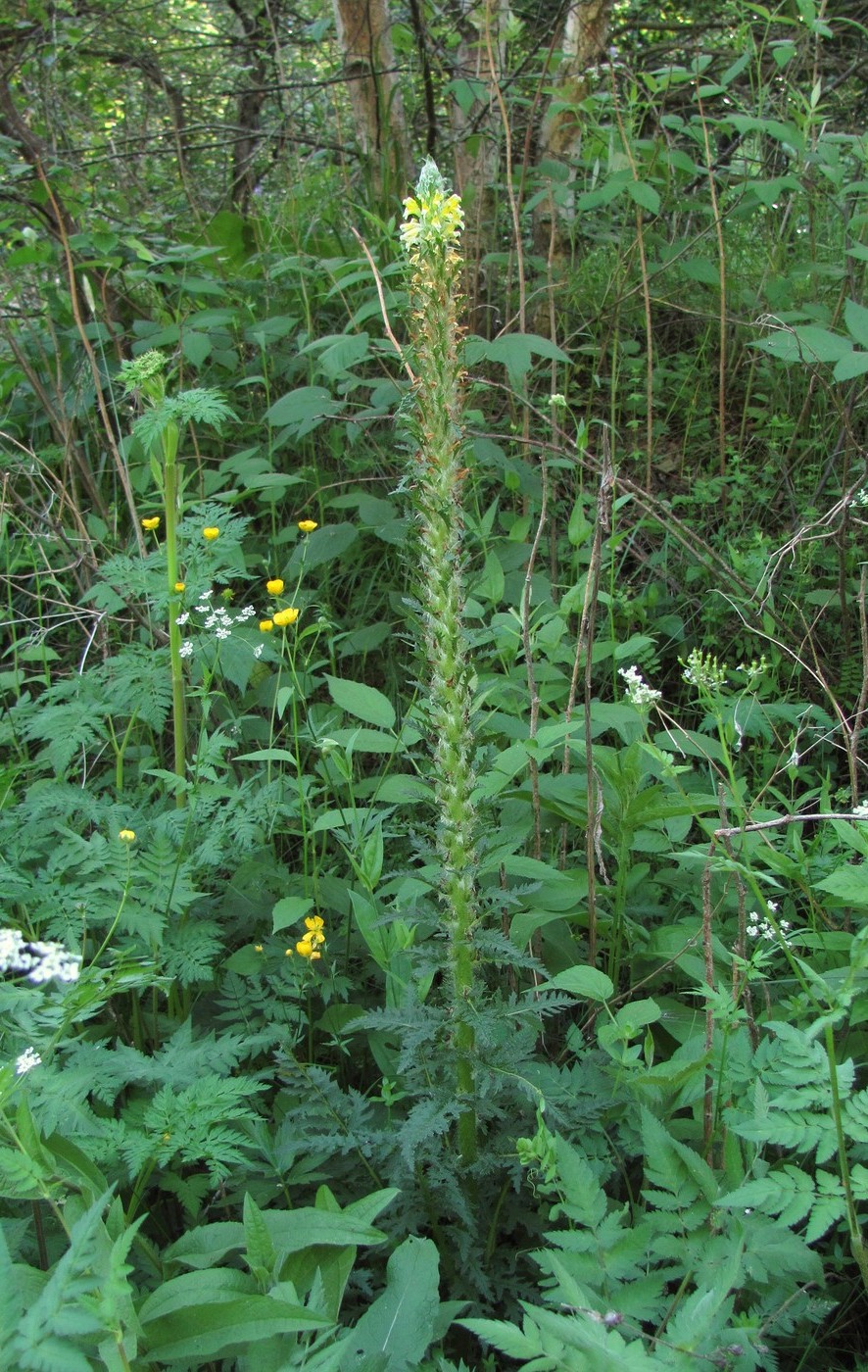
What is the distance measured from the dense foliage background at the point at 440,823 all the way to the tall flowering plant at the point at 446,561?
0.04 ft

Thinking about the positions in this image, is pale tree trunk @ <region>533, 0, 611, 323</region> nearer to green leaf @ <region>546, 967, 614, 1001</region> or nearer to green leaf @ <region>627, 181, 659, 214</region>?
green leaf @ <region>627, 181, 659, 214</region>

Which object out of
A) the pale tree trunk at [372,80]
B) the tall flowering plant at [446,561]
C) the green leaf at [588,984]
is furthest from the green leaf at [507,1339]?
the pale tree trunk at [372,80]

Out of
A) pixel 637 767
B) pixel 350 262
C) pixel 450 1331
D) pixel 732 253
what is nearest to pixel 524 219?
pixel 732 253

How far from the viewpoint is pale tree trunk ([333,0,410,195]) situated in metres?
4.28

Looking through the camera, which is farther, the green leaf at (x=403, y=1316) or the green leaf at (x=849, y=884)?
the green leaf at (x=849, y=884)

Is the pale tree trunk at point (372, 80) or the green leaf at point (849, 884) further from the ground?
the pale tree trunk at point (372, 80)

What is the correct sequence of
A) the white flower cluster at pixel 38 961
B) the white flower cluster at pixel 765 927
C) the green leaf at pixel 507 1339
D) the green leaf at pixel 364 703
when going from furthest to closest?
the green leaf at pixel 364 703 < the white flower cluster at pixel 765 927 < the white flower cluster at pixel 38 961 < the green leaf at pixel 507 1339

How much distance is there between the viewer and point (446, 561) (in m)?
1.52

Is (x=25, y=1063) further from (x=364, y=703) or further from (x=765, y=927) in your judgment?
(x=765, y=927)

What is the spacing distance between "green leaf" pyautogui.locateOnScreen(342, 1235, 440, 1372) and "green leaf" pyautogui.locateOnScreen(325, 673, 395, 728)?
3.22 feet

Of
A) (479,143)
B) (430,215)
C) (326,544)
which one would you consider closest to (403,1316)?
(430,215)

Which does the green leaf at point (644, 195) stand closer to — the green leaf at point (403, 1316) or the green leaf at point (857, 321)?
the green leaf at point (857, 321)

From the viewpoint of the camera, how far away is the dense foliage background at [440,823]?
136 centimetres

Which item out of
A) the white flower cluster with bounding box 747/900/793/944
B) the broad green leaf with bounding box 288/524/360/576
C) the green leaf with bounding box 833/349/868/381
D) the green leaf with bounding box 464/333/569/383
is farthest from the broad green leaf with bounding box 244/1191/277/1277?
the green leaf with bounding box 833/349/868/381
